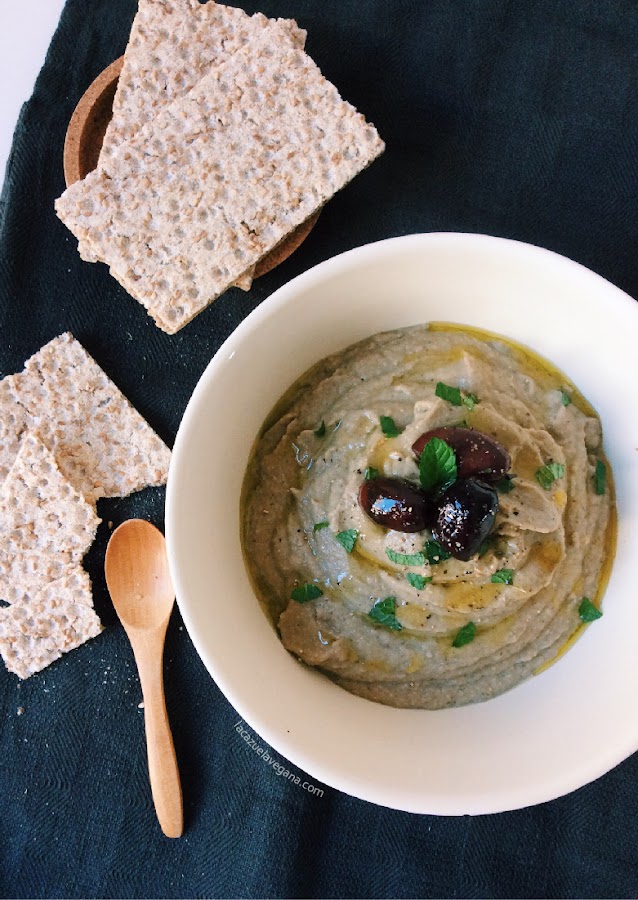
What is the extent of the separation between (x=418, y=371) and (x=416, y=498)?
0.43 meters

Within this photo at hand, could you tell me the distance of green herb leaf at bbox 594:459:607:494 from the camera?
7.38 ft

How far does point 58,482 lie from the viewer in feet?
8.68

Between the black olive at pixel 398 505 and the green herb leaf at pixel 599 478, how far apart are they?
0.57 meters

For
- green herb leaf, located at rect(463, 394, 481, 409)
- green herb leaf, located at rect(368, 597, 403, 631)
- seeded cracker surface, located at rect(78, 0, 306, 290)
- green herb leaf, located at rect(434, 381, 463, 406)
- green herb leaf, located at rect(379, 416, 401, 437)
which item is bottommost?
green herb leaf, located at rect(368, 597, 403, 631)

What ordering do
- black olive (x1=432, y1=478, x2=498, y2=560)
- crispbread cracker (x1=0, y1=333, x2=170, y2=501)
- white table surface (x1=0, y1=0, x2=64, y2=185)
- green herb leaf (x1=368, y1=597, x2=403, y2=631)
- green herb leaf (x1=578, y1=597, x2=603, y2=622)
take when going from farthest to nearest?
white table surface (x1=0, y1=0, x2=64, y2=185) < crispbread cracker (x1=0, y1=333, x2=170, y2=501) < green herb leaf (x1=578, y1=597, x2=603, y2=622) < green herb leaf (x1=368, y1=597, x2=403, y2=631) < black olive (x1=432, y1=478, x2=498, y2=560)

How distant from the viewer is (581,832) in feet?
8.61

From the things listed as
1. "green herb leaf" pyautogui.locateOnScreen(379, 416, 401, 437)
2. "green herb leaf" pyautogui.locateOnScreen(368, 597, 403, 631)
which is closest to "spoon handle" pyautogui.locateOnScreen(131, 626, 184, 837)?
"green herb leaf" pyautogui.locateOnScreen(368, 597, 403, 631)

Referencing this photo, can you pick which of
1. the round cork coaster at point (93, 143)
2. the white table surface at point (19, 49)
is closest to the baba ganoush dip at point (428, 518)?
the round cork coaster at point (93, 143)

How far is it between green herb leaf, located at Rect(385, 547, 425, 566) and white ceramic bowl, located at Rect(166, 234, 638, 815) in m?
0.42

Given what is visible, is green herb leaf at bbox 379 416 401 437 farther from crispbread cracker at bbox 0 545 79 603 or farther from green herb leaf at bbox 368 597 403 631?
crispbread cracker at bbox 0 545 79 603

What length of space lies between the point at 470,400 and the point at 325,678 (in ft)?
2.86

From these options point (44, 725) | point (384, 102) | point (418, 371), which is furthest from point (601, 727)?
point (384, 102)

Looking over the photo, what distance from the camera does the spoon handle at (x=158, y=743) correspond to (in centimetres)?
261

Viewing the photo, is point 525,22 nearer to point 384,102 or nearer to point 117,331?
point 384,102
